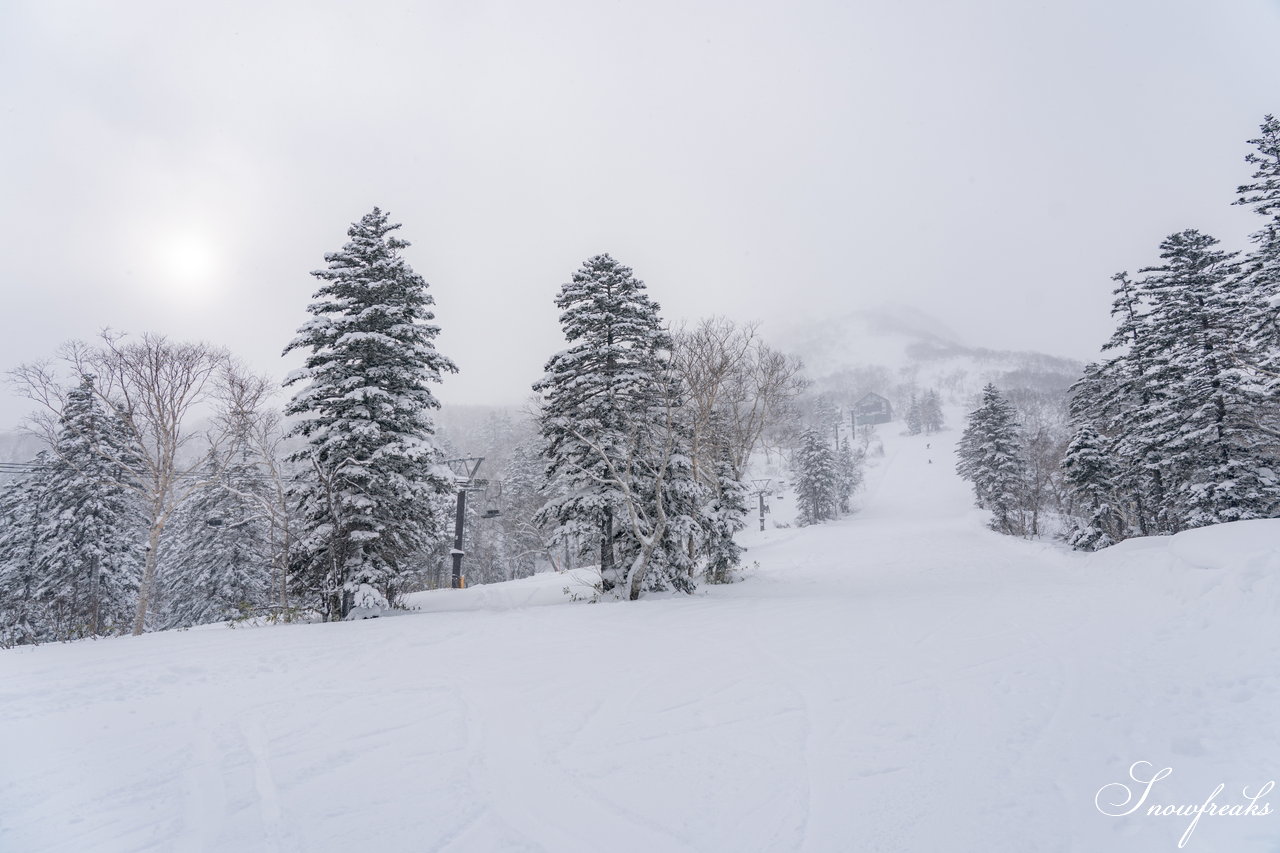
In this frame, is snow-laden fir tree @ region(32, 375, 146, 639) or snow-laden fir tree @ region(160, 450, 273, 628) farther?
snow-laden fir tree @ region(160, 450, 273, 628)

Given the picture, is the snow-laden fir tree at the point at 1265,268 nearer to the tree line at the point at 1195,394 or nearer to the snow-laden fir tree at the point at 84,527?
the tree line at the point at 1195,394

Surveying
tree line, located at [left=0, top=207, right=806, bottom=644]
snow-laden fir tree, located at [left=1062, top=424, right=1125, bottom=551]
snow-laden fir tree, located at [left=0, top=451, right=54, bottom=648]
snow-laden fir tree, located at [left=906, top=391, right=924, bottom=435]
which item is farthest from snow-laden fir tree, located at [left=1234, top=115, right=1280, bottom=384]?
snow-laden fir tree, located at [left=906, top=391, right=924, bottom=435]

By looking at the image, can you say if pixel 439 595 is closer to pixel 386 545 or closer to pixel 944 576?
pixel 386 545

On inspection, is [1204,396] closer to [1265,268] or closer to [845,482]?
[1265,268]

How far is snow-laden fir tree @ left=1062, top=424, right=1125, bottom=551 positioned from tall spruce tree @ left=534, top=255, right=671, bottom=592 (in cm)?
2349

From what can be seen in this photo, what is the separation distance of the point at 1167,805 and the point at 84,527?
1218 inches

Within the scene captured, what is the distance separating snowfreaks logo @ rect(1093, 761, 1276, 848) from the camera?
346 cm

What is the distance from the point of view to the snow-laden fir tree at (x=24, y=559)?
67.7ft

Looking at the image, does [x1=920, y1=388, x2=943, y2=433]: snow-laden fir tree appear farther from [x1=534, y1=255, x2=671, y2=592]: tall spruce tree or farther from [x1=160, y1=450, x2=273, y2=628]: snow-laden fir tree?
[x1=160, y1=450, x2=273, y2=628]: snow-laden fir tree

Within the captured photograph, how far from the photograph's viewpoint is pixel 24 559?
21.5m

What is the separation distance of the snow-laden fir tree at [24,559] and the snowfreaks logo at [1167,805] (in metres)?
31.5

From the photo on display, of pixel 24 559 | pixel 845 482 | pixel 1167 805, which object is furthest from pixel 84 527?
pixel 845 482

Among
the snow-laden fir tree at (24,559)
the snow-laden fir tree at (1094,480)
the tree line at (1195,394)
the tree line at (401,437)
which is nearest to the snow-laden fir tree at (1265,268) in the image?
the tree line at (1195,394)

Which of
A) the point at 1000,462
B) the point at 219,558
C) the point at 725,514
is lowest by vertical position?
the point at 219,558
